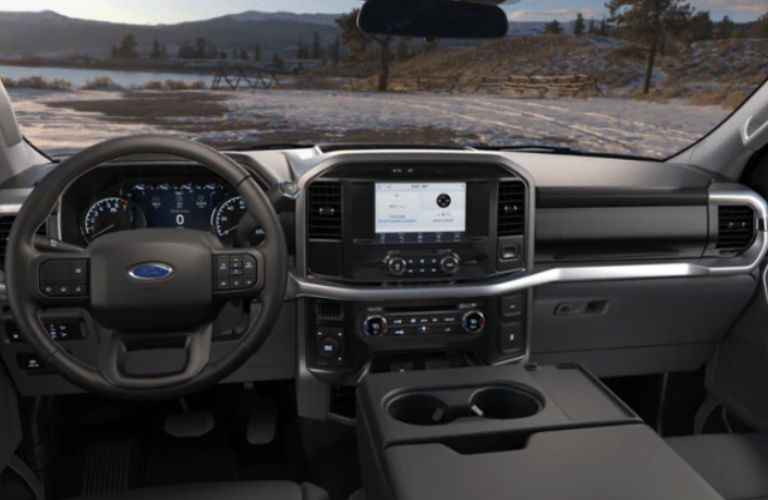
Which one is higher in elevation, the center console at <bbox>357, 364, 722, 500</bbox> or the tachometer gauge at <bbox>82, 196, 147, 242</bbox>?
the tachometer gauge at <bbox>82, 196, 147, 242</bbox>

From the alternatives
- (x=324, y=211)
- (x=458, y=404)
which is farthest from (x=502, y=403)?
(x=324, y=211)

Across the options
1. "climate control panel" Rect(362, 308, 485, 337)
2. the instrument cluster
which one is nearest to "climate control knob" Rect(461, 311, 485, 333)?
"climate control panel" Rect(362, 308, 485, 337)

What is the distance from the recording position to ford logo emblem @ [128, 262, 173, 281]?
1.79 meters

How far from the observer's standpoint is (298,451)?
305cm

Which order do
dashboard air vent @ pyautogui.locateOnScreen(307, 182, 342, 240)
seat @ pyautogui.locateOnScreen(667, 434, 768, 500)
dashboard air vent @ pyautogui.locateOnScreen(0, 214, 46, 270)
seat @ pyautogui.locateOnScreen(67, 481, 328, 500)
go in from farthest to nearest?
dashboard air vent @ pyautogui.locateOnScreen(307, 182, 342, 240), dashboard air vent @ pyautogui.locateOnScreen(0, 214, 46, 270), seat @ pyautogui.locateOnScreen(667, 434, 768, 500), seat @ pyautogui.locateOnScreen(67, 481, 328, 500)

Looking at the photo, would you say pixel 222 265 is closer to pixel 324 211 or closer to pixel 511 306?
pixel 324 211

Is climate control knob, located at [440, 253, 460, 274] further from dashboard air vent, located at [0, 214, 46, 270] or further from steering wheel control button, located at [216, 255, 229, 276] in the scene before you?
dashboard air vent, located at [0, 214, 46, 270]

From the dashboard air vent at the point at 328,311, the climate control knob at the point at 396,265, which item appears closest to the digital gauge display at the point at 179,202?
the dashboard air vent at the point at 328,311

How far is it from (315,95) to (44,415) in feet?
6.27

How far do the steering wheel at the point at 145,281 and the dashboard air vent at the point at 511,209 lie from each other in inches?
38.0

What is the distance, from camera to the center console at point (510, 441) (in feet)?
4.70

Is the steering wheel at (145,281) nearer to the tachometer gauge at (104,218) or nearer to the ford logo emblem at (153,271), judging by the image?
the ford logo emblem at (153,271)

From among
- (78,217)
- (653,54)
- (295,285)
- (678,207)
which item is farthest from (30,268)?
(653,54)

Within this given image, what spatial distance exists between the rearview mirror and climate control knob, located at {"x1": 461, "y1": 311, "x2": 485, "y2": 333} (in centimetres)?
96
